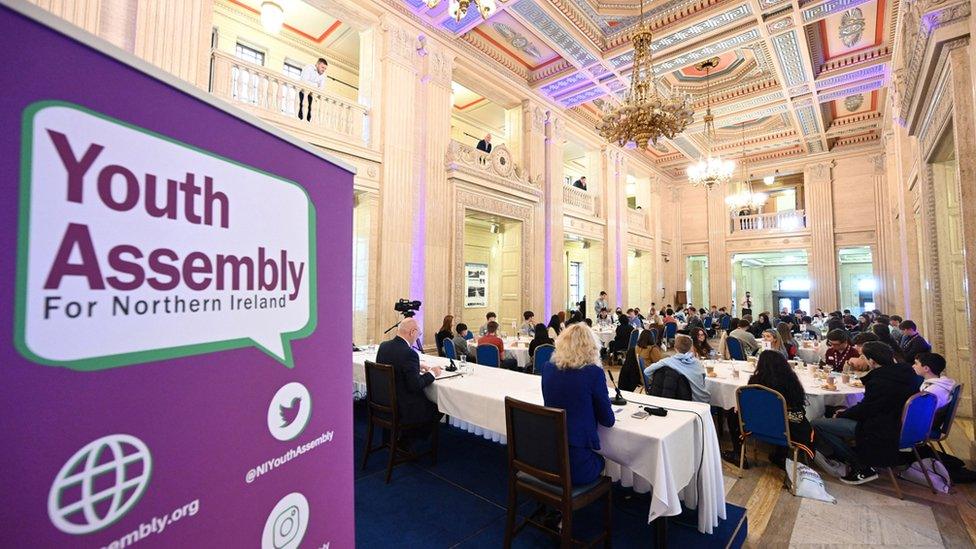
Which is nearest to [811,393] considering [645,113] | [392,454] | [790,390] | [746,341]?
[790,390]

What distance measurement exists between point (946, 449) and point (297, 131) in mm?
8687

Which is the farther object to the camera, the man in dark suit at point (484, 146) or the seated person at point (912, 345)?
the man in dark suit at point (484, 146)

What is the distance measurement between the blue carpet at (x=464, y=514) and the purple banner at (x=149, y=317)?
1.95 metres

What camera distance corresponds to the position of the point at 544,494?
232 cm

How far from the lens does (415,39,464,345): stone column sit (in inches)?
293

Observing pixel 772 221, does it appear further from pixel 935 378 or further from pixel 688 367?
pixel 688 367

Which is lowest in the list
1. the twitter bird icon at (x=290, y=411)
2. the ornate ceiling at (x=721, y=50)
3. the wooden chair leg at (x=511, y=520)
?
the wooden chair leg at (x=511, y=520)

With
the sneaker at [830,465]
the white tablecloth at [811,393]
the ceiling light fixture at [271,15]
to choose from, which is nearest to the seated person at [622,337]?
the white tablecloth at [811,393]

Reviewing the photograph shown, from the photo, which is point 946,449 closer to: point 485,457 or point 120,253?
point 485,457

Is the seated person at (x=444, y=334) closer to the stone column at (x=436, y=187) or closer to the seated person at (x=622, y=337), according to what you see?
the stone column at (x=436, y=187)

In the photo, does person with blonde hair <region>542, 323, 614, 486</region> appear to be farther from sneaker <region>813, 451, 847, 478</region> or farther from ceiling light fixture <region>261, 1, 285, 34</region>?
ceiling light fixture <region>261, 1, 285, 34</region>

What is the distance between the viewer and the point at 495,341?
605cm

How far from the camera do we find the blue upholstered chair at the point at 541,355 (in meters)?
5.66

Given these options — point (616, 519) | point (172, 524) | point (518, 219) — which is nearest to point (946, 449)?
point (616, 519)
